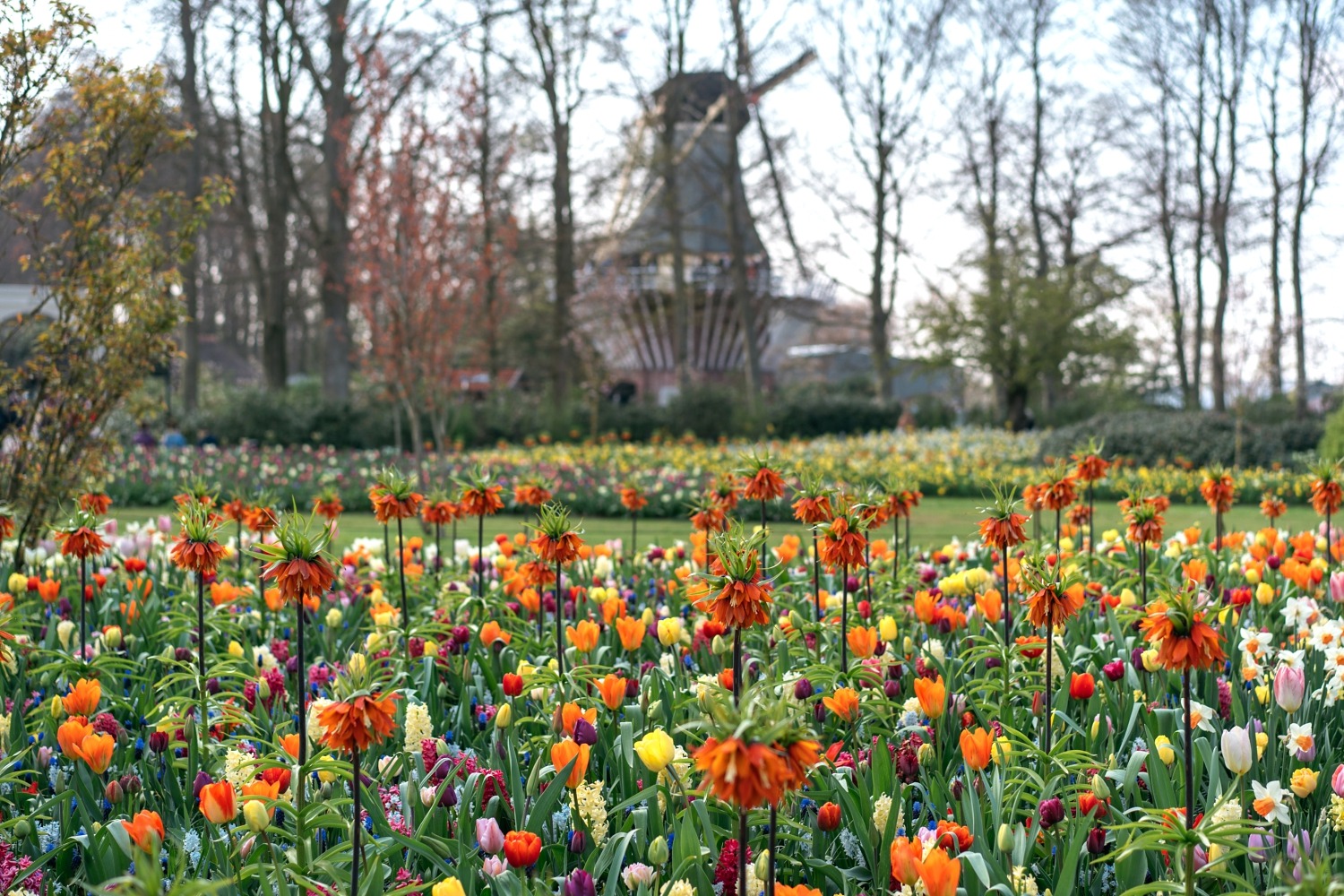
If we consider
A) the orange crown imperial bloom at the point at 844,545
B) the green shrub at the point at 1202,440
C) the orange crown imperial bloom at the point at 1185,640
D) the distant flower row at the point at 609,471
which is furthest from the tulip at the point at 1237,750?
the green shrub at the point at 1202,440

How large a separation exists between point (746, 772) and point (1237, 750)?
1.37 meters

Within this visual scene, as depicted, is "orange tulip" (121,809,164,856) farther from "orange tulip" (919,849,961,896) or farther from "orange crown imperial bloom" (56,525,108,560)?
"orange crown imperial bloom" (56,525,108,560)

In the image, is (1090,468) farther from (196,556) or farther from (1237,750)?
(196,556)

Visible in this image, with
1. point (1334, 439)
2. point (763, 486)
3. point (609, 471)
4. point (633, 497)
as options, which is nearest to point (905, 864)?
point (763, 486)

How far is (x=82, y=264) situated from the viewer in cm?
623

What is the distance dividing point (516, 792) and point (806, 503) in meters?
1.32

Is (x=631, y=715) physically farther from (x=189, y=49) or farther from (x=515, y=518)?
(x=189, y=49)

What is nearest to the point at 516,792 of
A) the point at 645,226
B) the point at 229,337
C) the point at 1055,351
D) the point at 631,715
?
the point at 631,715

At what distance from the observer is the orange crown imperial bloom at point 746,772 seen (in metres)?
1.44

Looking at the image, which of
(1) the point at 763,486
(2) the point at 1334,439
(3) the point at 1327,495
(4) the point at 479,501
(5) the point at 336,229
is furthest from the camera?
(5) the point at 336,229

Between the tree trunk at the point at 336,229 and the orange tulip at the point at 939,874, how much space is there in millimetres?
17186

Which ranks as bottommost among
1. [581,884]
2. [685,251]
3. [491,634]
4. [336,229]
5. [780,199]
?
[581,884]

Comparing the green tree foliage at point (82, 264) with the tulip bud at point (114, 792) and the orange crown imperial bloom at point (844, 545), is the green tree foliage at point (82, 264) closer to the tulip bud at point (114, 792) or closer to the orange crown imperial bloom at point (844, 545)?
the tulip bud at point (114, 792)

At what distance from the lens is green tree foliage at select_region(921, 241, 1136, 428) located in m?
24.5
